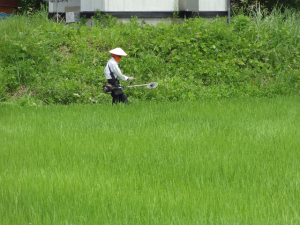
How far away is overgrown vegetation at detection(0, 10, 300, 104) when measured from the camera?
506 inches

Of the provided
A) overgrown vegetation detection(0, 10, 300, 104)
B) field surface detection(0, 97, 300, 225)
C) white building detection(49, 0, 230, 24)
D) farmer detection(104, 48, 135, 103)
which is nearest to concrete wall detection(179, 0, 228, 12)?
white building detection(49, 0, 230, 24)

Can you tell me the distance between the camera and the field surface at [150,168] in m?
4.14

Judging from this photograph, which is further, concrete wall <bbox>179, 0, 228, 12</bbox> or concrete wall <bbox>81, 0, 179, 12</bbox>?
concrete wall <bbox>179, 0, 228, 12</bbox>

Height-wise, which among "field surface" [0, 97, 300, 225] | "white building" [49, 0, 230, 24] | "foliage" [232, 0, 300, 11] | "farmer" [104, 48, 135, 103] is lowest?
"field surface" [0, 97, 300, 225]

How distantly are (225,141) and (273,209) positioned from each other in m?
2.98

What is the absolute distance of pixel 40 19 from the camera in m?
16.6

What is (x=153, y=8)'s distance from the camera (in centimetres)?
1681

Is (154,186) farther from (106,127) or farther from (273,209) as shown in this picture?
(106,127)

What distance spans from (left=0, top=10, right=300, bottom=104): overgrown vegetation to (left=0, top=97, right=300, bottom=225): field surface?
3040 millimetres

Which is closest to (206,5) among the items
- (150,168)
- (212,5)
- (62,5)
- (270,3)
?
(212,5)

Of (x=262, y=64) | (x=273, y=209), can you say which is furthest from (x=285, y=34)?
(x=273, y=209)

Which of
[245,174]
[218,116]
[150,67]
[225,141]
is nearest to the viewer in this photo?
[245,174]

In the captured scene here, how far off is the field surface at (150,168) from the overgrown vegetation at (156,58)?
3.04 meters

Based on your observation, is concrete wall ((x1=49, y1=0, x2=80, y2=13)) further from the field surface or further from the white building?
the field surface
